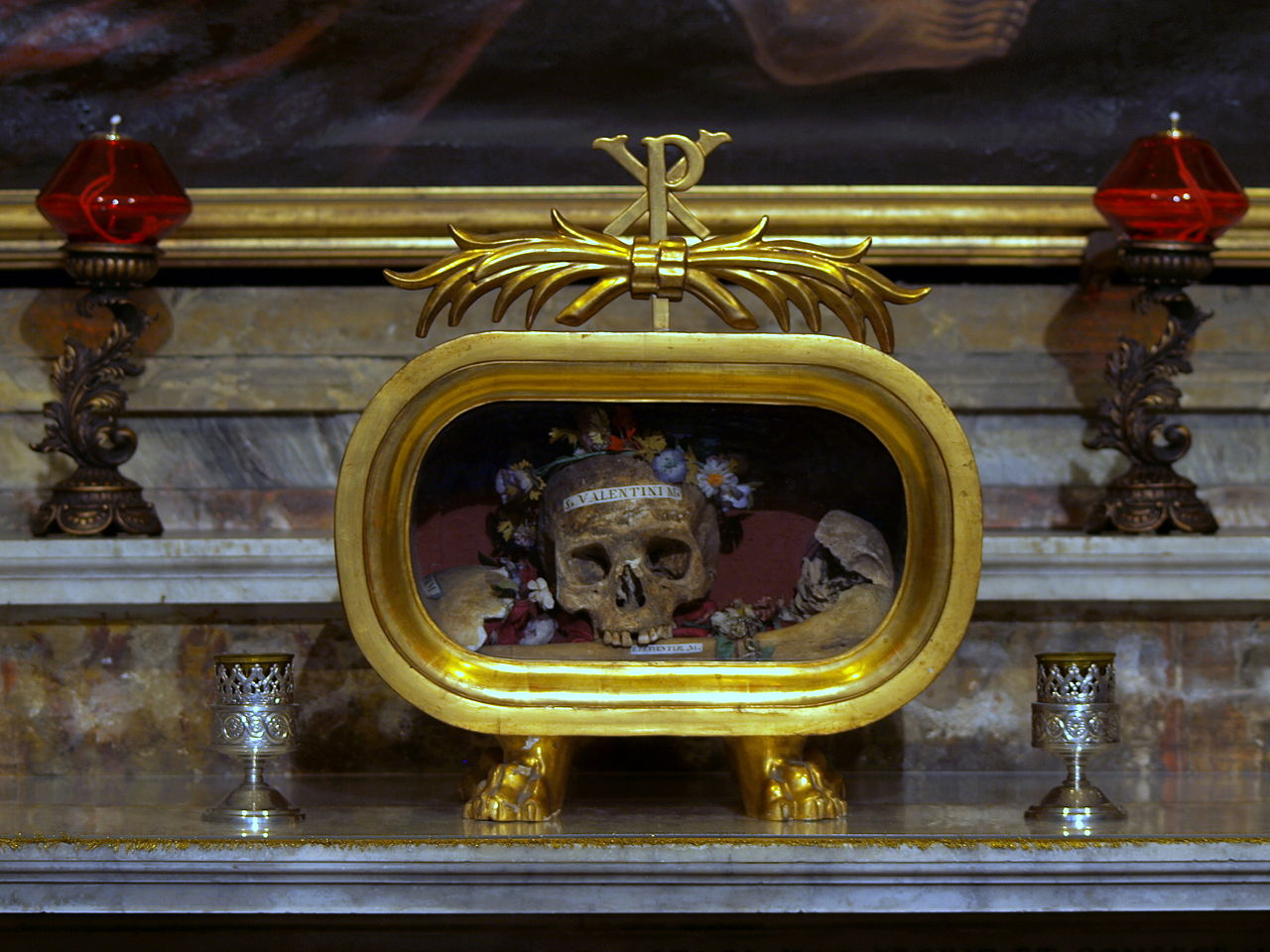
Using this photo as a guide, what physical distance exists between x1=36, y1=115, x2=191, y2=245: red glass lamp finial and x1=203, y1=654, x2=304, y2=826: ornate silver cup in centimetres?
69

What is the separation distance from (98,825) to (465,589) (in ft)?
1.70

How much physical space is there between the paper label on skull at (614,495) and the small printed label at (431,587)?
175 mm

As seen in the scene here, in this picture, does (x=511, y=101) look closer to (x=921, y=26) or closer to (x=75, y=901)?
(x=921, y=26)

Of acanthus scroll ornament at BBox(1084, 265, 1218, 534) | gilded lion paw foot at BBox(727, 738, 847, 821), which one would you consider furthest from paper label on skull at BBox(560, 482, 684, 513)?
acanthus scroll ornament at BBox(1084, 265, 1218, 534)

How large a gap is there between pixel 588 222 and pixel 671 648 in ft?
2.47

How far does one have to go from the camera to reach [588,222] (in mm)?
2686

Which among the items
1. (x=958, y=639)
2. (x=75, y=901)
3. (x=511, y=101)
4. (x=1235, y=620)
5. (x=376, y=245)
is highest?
(x=511, y=101)

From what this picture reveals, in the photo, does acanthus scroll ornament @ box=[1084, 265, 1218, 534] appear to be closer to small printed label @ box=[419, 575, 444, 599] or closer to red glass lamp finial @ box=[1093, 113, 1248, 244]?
red glass lamp finial @ box=[1093, 113, 1248, 244]

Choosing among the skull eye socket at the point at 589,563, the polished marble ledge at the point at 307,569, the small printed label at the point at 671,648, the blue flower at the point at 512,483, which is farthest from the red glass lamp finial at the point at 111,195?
the small printed label at the point at 671,648

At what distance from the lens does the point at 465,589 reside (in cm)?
221

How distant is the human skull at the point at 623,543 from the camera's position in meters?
2.20

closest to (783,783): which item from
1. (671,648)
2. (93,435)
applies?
(671,648)

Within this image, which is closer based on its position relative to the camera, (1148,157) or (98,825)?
(98,825)
